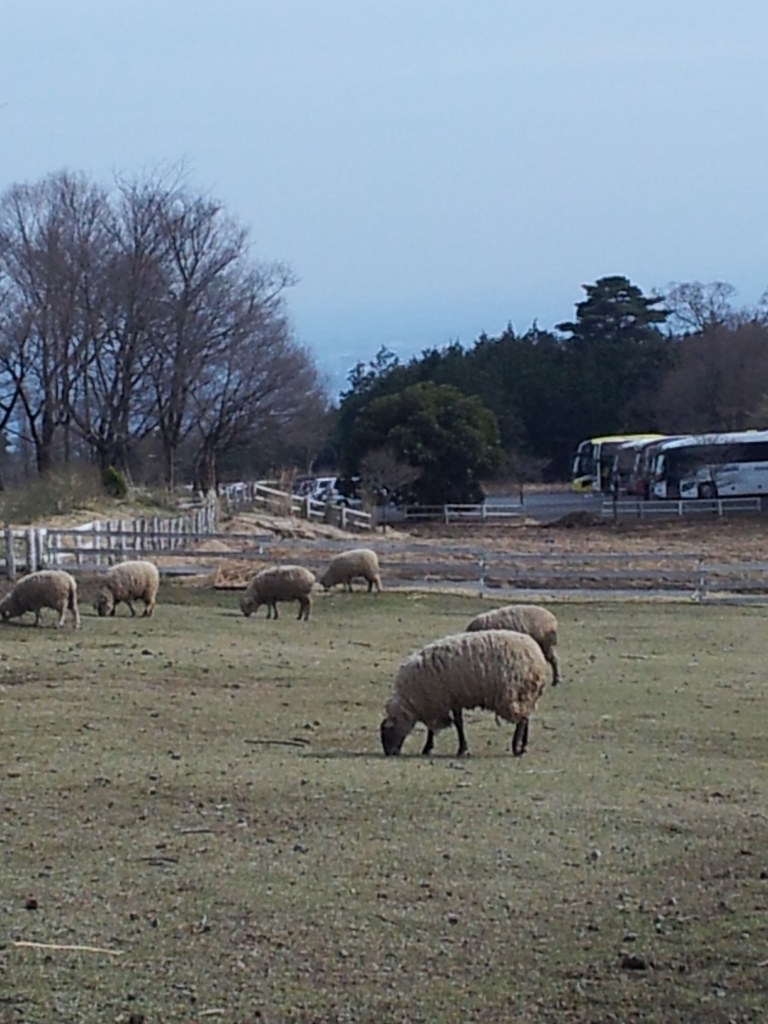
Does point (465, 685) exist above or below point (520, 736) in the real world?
above

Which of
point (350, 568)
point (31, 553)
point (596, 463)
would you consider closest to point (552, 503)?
point (596, 463)

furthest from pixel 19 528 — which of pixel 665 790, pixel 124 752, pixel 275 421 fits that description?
pixel 275 421

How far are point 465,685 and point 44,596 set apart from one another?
10458 millimetres

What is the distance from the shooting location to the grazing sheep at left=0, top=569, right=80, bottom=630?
21.4 m

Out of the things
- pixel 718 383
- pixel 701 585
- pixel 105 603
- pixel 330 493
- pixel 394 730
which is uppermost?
pixel 718 383

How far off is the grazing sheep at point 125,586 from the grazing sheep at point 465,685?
11.9 metres

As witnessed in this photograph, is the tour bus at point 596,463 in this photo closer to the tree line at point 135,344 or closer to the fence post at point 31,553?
the tree line at point 135,344

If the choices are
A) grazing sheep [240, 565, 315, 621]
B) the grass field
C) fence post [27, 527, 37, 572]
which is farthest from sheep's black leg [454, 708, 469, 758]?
fence post [27, 527, 37, 572]

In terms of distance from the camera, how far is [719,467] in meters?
62.3

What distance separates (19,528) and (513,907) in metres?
26.1

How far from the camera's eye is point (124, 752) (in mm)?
11891

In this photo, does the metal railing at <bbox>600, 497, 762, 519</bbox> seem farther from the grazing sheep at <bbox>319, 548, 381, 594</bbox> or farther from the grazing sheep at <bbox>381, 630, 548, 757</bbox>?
the grazing sheep at <bbox>381, 630, 548, 757</bbox>

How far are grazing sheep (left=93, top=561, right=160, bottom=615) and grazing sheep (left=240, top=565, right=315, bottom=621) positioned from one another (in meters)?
1.71

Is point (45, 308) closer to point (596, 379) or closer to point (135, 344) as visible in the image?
point (135, 344)
